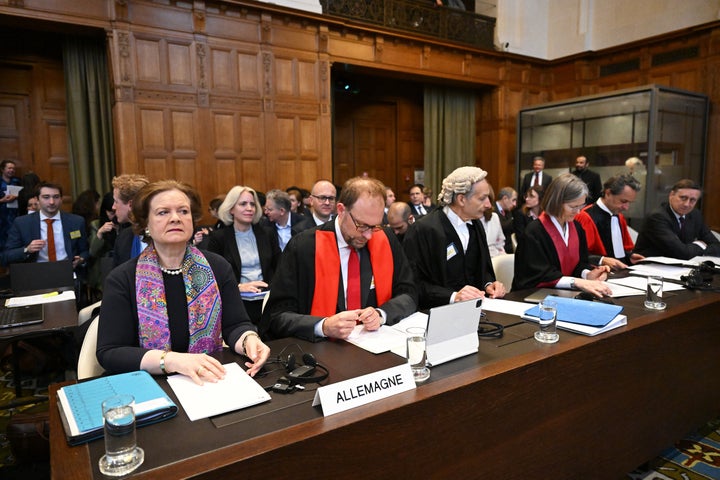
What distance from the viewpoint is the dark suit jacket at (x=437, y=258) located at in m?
2.61

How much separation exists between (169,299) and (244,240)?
5.97 ft

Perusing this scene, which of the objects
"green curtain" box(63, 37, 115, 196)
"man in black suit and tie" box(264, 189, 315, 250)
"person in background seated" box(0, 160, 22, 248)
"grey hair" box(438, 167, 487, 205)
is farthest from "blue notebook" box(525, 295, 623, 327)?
"green curtain" box(63, 37, 115, 196)

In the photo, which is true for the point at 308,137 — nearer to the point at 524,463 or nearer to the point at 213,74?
the point at 213,74

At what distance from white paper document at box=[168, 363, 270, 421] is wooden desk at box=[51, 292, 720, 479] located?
68mm

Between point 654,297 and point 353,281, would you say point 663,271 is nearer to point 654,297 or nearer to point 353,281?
point 654,297

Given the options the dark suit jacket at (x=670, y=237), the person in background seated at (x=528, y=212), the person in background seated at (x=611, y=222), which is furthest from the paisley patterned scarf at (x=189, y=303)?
the person in background seated at (x=528, y=212)

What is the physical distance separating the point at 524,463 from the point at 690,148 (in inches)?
355

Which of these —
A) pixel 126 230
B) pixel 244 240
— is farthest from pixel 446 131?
pixel 126 230

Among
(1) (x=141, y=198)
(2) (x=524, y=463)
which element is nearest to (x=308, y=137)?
(1) (x=141, y=198)

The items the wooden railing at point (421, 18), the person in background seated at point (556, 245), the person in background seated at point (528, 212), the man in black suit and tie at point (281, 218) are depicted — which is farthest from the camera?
the wooden railing at point (421, 18)

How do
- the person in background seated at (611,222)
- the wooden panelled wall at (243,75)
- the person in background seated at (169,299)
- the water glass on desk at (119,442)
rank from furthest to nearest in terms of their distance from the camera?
1. the wooden panelled wall at (243,75)
2. the person in background seated at (611,222)
3. the person in background seated at (169,299)
4. the water glass on desk at (119,442)

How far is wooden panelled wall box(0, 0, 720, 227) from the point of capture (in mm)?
6340

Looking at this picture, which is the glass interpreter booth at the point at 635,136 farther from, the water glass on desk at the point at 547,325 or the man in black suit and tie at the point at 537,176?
the water glass on desk at the point at 547,325

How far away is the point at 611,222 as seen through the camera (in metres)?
3.72
